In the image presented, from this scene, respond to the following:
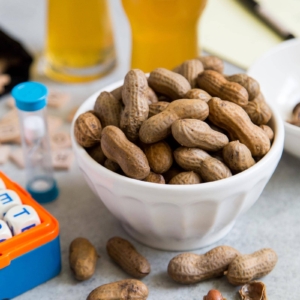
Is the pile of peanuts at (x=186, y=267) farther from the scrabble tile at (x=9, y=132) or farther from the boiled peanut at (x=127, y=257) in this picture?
the scrabble tile at (x=9, y=132)

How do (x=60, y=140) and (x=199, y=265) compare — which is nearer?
(x=199, y=265)

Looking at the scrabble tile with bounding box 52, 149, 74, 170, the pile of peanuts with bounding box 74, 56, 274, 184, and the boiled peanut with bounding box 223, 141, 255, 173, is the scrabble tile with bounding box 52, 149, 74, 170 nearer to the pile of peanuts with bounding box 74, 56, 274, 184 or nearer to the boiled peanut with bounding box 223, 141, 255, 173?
the pile of peanuts with bounding box 74, 56, 274, 184

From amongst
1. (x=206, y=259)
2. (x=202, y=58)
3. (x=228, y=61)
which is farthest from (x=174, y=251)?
(x=228, y=61)

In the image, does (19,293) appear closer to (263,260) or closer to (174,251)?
(174,251)

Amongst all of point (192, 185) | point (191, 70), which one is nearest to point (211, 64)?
point (191, 70)

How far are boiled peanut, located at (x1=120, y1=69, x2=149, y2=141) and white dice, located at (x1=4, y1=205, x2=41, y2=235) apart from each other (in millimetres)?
162

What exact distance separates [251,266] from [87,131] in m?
0.28

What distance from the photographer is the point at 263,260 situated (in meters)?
0.71

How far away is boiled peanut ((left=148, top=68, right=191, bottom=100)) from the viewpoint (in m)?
0.76

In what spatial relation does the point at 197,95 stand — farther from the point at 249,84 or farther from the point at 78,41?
the point at 78,41

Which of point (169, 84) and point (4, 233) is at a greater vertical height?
point (169, 84)

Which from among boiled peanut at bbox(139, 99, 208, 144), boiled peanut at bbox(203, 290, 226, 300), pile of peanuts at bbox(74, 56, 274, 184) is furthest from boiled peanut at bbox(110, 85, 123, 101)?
boiled peanut at bbox(203, 290, 226, 300)

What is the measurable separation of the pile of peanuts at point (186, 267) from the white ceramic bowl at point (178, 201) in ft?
0.12

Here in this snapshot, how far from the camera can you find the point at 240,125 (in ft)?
2.38
